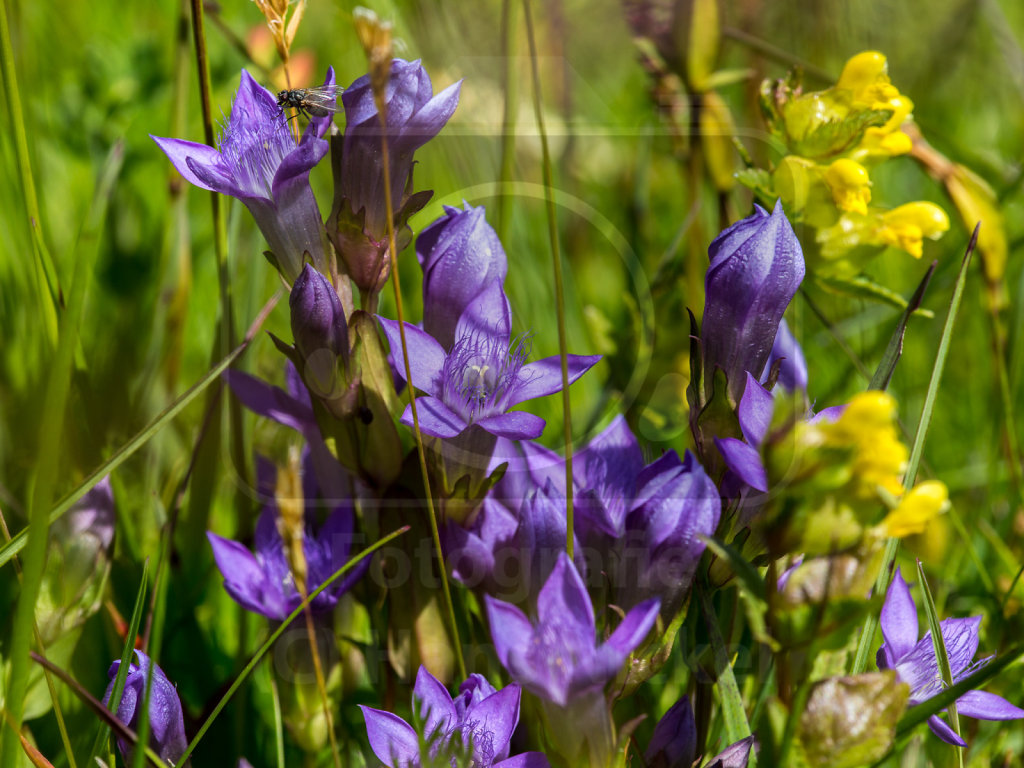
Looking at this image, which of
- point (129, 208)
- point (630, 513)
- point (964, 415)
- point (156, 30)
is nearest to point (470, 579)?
point (630, 513)

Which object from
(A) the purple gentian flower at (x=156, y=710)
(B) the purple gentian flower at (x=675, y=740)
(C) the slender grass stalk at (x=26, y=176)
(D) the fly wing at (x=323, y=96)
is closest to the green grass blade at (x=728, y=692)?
(B) the purple gentian flower at (x=675, y=740)

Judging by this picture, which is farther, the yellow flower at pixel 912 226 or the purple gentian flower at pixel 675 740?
the yellow flower at pixel 912 226

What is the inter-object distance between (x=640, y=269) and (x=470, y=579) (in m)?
0.76

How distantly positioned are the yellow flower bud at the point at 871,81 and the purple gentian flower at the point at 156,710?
0.71 metres

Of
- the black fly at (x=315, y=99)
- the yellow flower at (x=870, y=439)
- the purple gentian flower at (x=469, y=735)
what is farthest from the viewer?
the black fly at (x=315, y=99)

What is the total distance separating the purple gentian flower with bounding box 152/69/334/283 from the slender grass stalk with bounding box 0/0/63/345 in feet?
0.66

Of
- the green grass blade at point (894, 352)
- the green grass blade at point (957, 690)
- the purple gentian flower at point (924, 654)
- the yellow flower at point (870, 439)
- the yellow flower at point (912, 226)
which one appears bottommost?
the purple gentian flower at point (924, 654)

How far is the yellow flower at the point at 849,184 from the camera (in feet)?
2.36

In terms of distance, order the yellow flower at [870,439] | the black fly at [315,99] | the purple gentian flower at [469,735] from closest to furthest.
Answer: the yellow flower at [870,439], the purple gentian flower at [469,735], the black fly at [315,99]

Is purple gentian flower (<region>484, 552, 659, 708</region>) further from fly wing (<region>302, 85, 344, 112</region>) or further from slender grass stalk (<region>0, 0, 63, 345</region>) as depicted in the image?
slender grass stalk (<region>0, 0, 63, 345</region>)

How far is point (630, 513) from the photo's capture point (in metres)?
0.67

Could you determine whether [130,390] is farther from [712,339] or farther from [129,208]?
[712,339]

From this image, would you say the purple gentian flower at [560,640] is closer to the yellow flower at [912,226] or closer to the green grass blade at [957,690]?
the green grass blade at [957,690]

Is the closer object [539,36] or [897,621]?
[897,621]
